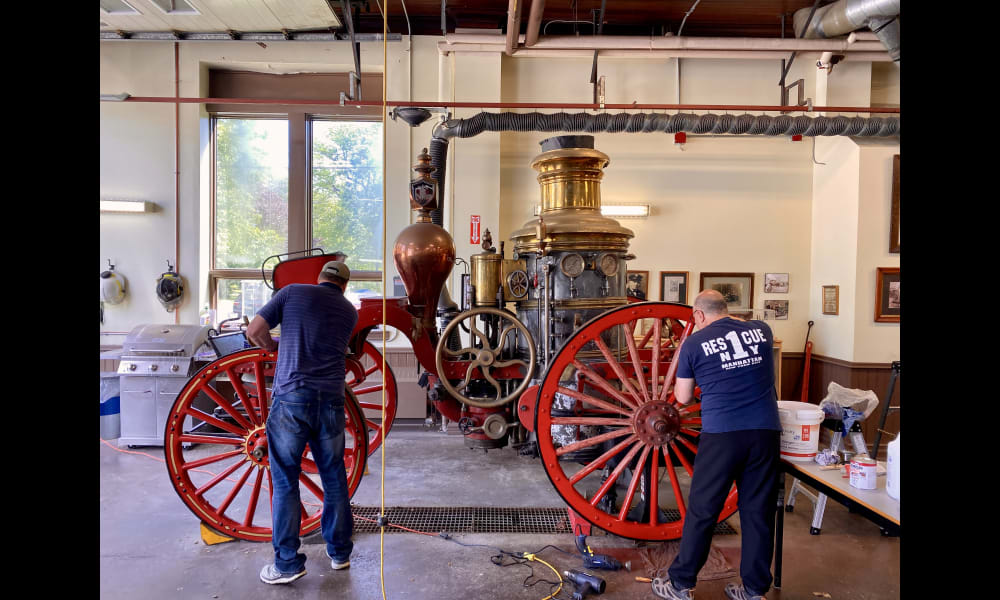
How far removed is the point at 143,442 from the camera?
16.9 feet

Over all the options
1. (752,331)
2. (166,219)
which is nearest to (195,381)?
(752,331)

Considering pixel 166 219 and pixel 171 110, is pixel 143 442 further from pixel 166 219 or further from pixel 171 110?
pixel 171 110

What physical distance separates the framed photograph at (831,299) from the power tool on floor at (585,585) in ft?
15.8

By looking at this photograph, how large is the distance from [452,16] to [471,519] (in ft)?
18.0

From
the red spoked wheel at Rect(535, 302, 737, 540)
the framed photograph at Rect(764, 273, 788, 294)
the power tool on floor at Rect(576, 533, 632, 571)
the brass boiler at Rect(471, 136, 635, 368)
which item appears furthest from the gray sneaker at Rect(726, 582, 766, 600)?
the framed photograph at Rect(764, 273, 788, 294)

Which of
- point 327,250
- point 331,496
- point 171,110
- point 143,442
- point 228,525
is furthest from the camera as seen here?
point 327,250

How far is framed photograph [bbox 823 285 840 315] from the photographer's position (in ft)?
19.5

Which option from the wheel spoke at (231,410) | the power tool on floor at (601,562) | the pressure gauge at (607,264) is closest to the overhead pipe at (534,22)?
the pressure gauge at (607,264)

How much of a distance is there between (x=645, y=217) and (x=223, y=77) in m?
5.44

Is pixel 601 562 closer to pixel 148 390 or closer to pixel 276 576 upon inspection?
pixel 276 576

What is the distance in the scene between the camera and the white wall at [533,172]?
6.01m

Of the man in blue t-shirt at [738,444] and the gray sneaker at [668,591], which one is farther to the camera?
the gray sneaker at [668,591]

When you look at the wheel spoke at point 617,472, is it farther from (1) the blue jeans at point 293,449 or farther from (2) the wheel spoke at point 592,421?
(1) the blue jeans at point 293,449

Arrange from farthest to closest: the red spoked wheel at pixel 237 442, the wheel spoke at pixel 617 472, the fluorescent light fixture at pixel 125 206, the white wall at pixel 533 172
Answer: the white wall at pixel 533 172
the fluorescent light fixture at pixel 125 206
the red spoked wheel at pixel 237 442
the wheel spoke at pixel 617 472
